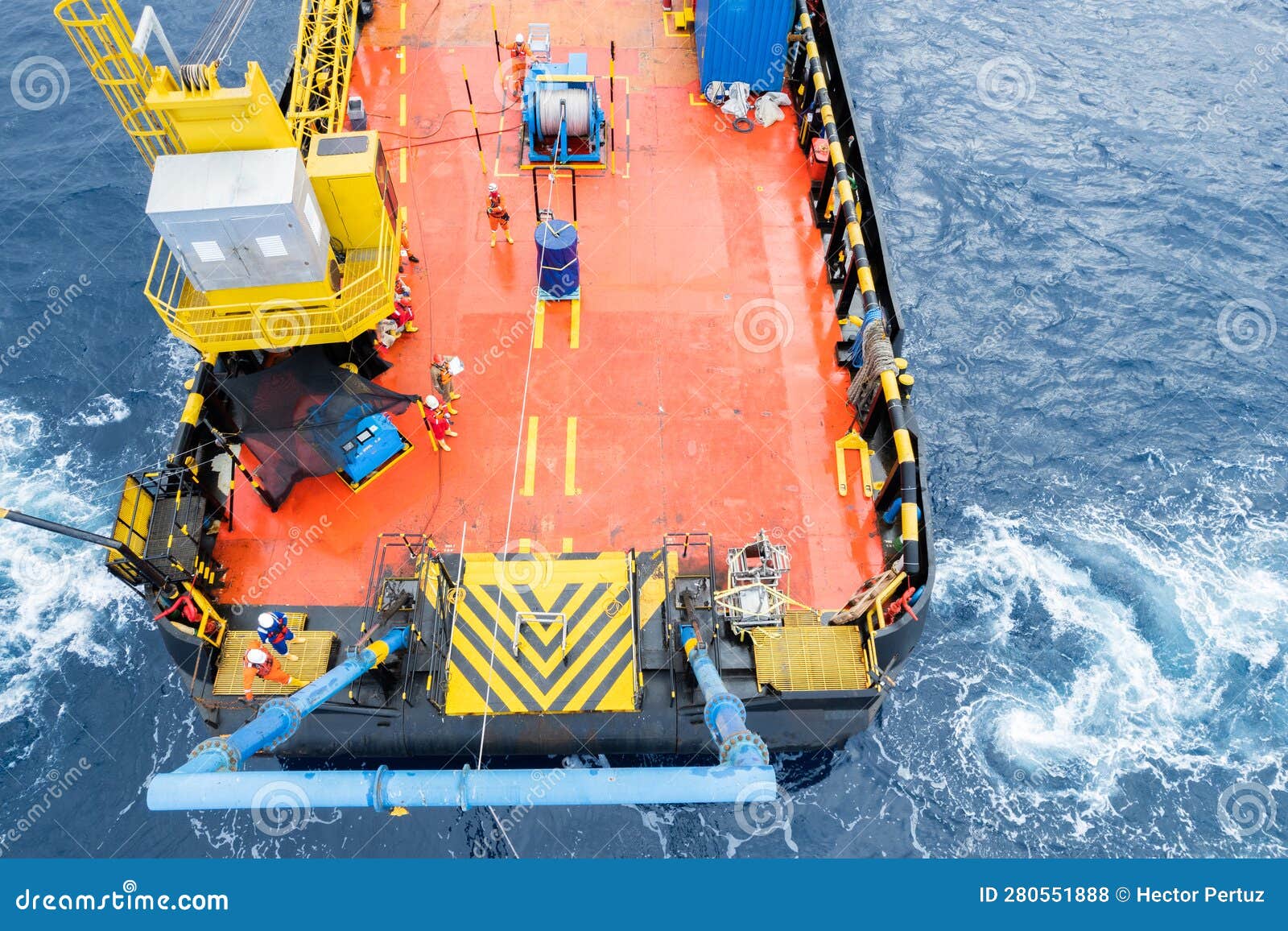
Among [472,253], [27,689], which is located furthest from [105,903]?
[472,253]

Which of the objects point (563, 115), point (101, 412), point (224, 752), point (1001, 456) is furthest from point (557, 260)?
point (101, 412)

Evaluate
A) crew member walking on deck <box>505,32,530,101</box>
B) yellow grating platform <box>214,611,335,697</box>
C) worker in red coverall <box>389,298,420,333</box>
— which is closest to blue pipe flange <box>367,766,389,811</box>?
yellow grating platform <box>214,611,335,697</box>

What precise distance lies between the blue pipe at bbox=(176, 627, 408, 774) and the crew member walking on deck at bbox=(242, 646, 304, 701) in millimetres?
2001

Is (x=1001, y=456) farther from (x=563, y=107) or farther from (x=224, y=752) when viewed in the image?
(x=224, y=752)

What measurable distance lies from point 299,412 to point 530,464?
482cm

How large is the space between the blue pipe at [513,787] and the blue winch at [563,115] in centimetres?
1769

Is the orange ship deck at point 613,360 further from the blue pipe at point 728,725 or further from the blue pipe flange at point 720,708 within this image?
the blue pipe flange at point 720,708

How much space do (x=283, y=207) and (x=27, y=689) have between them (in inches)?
549

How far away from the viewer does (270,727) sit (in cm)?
988

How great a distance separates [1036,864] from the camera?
17375 millimetres

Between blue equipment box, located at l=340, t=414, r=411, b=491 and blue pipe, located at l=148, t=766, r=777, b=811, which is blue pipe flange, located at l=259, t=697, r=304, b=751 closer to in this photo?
blue pipe, located at l=148, t=766, r=777, b=811

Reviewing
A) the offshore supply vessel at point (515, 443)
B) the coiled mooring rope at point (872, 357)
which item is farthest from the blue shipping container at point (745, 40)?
the coiled mooring rope at point (872, 357)

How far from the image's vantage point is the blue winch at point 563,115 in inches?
863

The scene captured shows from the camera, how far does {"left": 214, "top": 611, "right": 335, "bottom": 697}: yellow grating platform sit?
1405 centimetres
